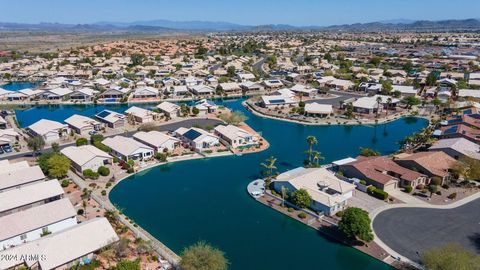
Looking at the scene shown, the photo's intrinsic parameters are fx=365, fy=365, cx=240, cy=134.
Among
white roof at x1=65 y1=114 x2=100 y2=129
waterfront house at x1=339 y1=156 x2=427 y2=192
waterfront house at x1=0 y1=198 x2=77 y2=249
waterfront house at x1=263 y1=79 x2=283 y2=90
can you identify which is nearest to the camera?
waterfront house at x1=0 y1=198 x2=77 y2=249

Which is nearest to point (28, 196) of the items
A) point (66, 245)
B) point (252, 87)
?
point (66, 245)

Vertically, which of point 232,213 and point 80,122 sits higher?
point 80,122

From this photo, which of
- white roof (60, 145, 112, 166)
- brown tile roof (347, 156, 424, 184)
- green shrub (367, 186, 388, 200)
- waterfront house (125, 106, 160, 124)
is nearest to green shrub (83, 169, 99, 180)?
white roof (60, 145, 112, 166)

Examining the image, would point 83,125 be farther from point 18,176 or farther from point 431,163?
point 431,163

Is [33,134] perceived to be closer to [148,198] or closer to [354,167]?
[148,198]

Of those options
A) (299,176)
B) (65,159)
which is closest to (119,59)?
(65,159)

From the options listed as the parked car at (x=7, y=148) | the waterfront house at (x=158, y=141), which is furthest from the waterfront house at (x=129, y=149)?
the parked car at (x=7, y=148)

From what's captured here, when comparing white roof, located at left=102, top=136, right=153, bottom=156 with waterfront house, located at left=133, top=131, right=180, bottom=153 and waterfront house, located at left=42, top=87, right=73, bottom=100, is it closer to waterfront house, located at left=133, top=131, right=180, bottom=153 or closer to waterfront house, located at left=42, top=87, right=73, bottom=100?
waterfront house, located at left=133, top=131, right=180, bottom=153
